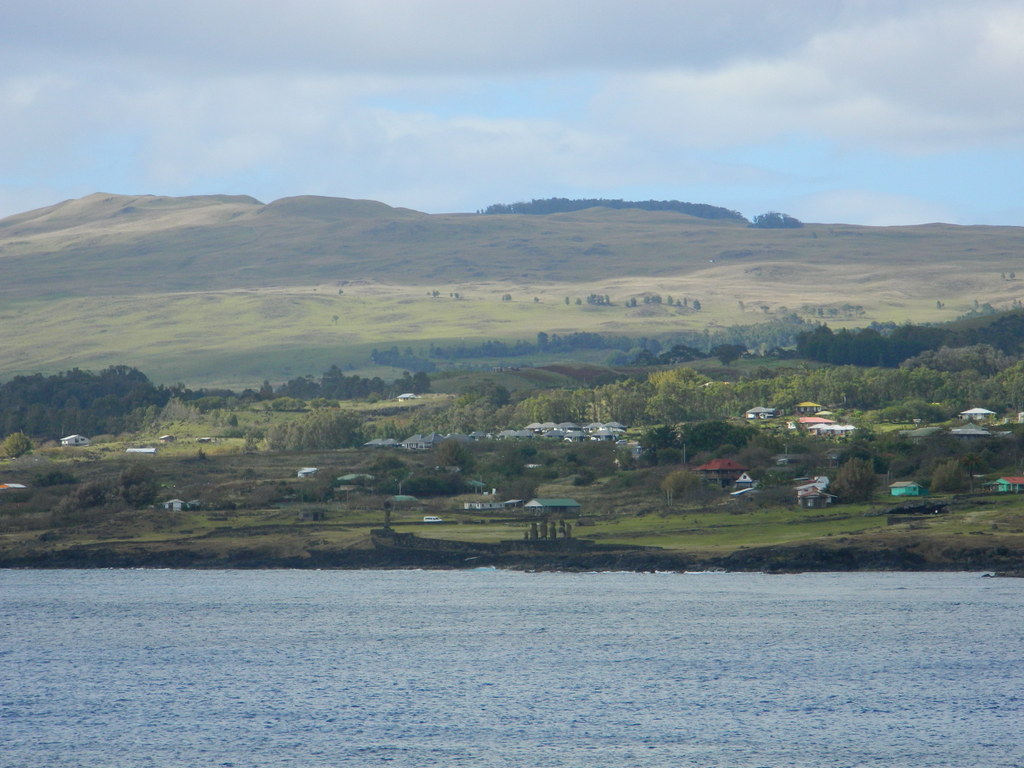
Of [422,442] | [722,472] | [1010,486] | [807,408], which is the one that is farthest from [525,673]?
[807,408]

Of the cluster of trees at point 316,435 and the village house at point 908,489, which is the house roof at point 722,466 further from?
the cluster of trees at point 316,435

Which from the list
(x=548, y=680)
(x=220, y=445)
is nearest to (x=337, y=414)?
(x=220, y=445)

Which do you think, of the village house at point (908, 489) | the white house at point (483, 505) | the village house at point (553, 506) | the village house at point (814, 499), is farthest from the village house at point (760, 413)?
the village house at point (814, 499)

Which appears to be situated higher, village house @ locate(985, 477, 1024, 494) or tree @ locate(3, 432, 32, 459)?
tree @ locate(3, 432, 32, 459)

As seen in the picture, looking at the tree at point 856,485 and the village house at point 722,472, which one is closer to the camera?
the tree at point 856,485

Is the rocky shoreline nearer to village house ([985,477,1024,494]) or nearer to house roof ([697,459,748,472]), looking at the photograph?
village house ([985,477,1024,494])

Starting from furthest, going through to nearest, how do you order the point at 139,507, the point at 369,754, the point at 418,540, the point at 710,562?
the point at 139,507
the point at 418,540
the point at 710,562
the point at 369,754

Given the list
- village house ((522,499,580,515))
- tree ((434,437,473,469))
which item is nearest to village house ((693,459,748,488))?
village house ((522,499,580,515))

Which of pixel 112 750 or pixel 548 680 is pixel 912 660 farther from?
pixel 112 750

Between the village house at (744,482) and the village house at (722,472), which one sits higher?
the village house at (722,472)
